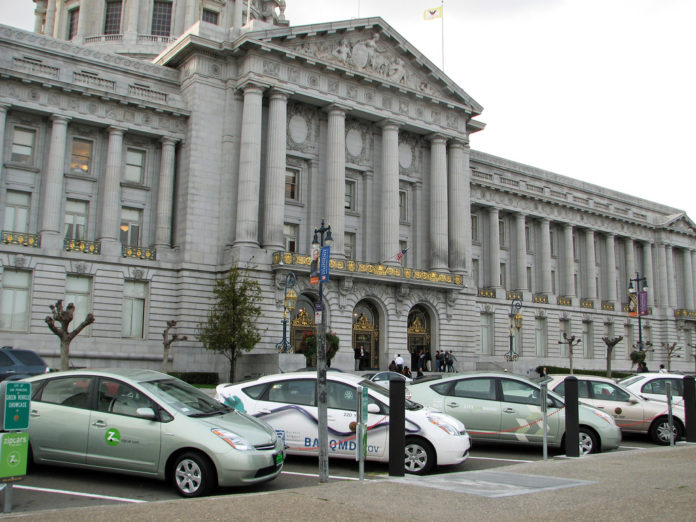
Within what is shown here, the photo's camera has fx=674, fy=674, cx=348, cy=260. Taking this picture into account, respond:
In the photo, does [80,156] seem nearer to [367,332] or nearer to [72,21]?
[367,332]

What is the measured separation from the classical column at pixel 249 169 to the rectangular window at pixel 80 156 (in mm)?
8460

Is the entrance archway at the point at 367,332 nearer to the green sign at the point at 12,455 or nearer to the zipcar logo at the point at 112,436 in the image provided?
the zipcar logo at the point at 112,436

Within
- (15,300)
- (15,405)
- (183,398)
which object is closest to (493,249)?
(15,300)

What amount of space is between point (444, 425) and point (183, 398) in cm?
464

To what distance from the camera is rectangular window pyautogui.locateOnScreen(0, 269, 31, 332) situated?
111 feet

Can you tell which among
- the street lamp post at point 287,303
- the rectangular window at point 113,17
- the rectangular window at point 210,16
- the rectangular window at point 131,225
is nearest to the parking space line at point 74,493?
the street lamp post at point 287,303

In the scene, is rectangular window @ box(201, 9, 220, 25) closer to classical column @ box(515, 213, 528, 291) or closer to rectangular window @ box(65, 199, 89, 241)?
rectangular window @ box(65, 199, 89, 241)

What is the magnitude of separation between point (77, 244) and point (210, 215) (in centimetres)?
736

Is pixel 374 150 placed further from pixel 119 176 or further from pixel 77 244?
pixel 77 244

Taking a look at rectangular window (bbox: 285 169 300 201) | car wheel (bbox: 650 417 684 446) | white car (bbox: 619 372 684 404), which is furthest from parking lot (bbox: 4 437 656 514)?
rectangular window (bbox: 285 169 300 201)

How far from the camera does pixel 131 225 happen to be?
128ft

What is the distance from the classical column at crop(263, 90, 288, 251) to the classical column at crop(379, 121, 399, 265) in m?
7.12

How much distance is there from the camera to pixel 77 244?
36031 mm

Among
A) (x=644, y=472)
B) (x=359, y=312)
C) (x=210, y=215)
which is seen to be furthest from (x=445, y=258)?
(x=644, y=472)
